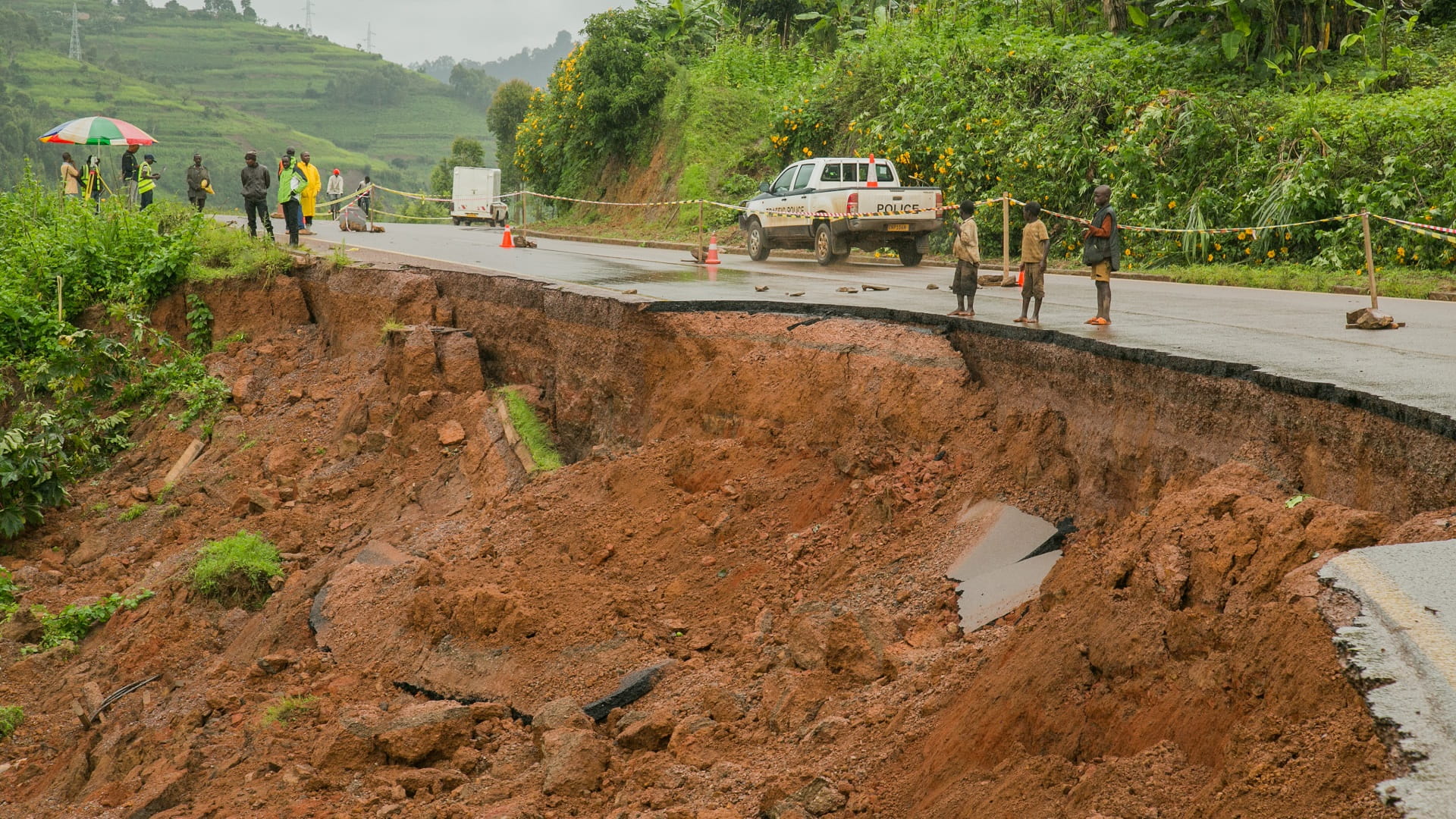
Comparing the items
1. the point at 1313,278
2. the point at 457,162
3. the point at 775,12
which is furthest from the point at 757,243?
the point at 457,162

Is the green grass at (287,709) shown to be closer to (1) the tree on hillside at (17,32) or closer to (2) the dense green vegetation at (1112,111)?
(2) the dense green vegetation at (1112,111)

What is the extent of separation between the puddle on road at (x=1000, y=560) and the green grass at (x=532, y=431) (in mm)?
4259

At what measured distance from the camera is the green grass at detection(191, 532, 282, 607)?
988 cm

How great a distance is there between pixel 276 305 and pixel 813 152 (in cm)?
1421

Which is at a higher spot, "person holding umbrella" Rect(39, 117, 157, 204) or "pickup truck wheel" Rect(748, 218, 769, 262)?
"person holding umbrella" Rect(39, 117, 157, 204)

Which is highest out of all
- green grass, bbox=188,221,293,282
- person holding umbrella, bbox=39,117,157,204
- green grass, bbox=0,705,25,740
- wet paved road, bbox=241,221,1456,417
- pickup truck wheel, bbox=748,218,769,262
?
person holding umbrella, bbox=39,117,157,204

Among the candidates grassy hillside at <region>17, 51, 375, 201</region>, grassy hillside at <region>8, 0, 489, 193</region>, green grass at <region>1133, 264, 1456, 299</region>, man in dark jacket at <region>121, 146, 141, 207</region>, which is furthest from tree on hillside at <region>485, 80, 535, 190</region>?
grassy hillside at <region>8, 0, 489, 193</region>

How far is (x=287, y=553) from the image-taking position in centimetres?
1044

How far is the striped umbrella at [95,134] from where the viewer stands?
20406 millimetres

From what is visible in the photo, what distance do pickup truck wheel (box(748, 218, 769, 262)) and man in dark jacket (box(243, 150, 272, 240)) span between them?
741 centimetres

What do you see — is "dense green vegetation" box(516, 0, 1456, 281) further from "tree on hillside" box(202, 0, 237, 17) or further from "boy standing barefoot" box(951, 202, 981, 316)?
"tree on hillside" box(202, 0, 237, 17)

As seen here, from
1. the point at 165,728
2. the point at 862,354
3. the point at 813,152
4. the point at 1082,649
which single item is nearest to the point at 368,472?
the point at 165,728

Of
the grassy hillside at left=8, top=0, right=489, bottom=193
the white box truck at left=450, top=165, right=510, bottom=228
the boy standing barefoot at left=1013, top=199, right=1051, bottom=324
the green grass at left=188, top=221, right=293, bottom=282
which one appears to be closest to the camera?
the boy standing barefoot at left=1013, top=199, right=1051, bottom=324

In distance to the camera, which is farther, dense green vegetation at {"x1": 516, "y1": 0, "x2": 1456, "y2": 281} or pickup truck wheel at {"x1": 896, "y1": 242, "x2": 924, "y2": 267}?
A: pickup truck wheel at {"x1": 896, "y1": 242, "x2": 924, "y2": 267}
